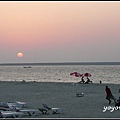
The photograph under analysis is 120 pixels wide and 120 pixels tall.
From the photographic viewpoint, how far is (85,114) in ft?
50.7

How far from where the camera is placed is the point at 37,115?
15469 millimetres

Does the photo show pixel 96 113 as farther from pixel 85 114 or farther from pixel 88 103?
pixel 88 103

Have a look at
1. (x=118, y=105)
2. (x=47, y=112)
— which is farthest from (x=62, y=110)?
(x=118, y=105)

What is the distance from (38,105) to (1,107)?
10.3ft

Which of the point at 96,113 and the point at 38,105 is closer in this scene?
the point at 96,113

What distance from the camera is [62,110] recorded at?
16.4 m

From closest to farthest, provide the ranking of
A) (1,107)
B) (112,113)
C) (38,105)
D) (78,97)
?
(112,113), (1,107), (38,105), (78,97)

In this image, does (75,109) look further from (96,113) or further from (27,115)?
(27,115)

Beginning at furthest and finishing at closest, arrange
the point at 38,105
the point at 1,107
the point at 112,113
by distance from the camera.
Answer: the point at 38,105 < the point at 1,107 < the point at 112,113

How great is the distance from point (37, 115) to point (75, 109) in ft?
7.99

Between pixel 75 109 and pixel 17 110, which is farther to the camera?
pixel 75 109

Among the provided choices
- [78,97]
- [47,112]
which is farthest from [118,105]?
[78,97]

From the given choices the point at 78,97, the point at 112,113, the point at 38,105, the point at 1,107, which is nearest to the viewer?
the point at 112,113

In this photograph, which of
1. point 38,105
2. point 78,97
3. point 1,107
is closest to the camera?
point 1,107
